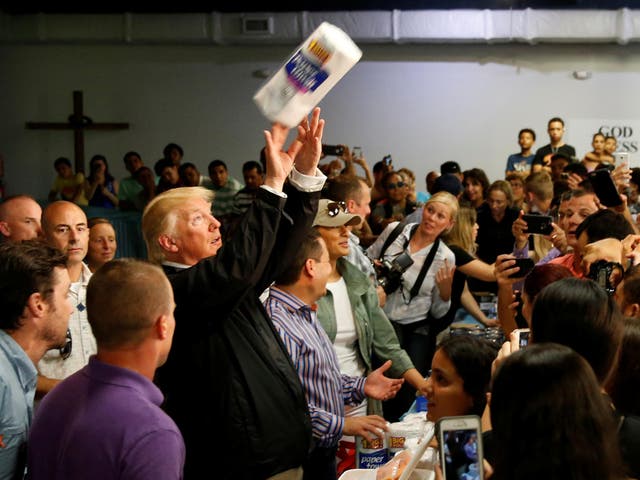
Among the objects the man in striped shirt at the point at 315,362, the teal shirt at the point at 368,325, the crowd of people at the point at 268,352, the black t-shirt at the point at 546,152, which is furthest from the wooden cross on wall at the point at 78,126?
the man in striped shirt at the point at 315,362

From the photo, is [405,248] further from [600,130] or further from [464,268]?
[600,130]

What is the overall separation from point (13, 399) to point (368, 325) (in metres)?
1.74

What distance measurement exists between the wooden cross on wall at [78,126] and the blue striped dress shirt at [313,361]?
9.42m

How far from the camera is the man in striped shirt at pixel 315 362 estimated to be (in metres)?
2.57

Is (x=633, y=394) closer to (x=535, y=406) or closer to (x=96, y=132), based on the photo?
(x=535, y=406)

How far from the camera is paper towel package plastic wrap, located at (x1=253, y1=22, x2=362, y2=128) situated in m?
1.91

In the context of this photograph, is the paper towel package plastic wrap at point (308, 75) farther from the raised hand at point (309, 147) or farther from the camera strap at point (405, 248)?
the camera strap at point (405, 248)

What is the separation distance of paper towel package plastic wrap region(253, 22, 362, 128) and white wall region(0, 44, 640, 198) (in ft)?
32.8

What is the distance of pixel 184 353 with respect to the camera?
86.3 inches

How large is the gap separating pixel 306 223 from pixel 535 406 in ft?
3.05

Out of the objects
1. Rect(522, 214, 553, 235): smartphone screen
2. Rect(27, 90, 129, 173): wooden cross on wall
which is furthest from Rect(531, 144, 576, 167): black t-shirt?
Answer: Rect(27, 90, 129, 173): wooden cross on wall

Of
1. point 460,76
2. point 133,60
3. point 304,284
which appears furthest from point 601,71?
point 304,284

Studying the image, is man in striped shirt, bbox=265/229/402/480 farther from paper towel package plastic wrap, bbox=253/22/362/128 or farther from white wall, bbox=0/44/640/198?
white wall, bbox=0/44/640/198

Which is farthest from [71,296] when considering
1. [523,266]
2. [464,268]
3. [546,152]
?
[546,152]
